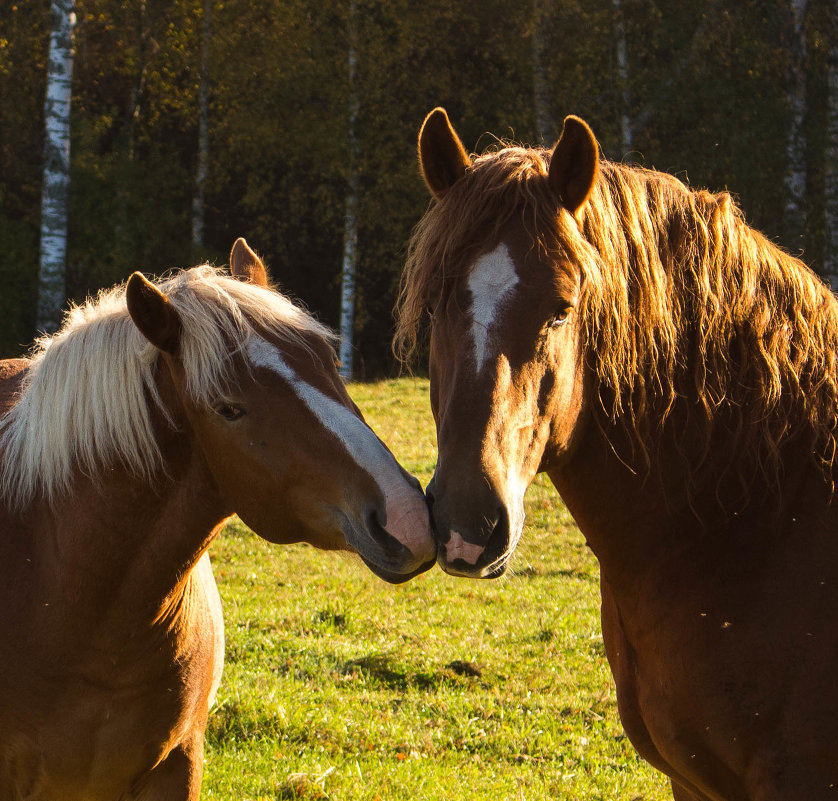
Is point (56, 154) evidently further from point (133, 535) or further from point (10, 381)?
point (133, 535)

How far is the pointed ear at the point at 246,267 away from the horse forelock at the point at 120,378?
35 centimetres

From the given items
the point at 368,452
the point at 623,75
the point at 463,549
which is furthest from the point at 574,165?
the point at 623,75

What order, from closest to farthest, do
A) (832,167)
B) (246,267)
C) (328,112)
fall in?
(246,267) < (832,167) < (328,112)

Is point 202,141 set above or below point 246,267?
above

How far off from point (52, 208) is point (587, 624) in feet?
A: 30.6

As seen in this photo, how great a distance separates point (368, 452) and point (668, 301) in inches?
33.1

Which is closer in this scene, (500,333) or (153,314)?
(500,333)

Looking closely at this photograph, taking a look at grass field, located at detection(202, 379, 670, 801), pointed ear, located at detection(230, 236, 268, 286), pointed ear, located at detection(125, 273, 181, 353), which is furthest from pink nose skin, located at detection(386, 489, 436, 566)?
pointed ear, located at detection(230, 236, 268, 286)

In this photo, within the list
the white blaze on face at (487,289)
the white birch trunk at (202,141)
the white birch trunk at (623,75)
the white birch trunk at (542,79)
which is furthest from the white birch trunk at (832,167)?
the white blaze on face at (487,289)

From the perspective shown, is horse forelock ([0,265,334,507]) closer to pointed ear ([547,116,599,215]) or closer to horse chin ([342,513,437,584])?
horse chin ([342,513,437,584])

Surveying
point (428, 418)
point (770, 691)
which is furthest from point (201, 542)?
point (428, 418)

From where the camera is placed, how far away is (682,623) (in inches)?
89.4

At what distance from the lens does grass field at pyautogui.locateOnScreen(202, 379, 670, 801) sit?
3928 millimetres

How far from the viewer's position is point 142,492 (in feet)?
8.12
